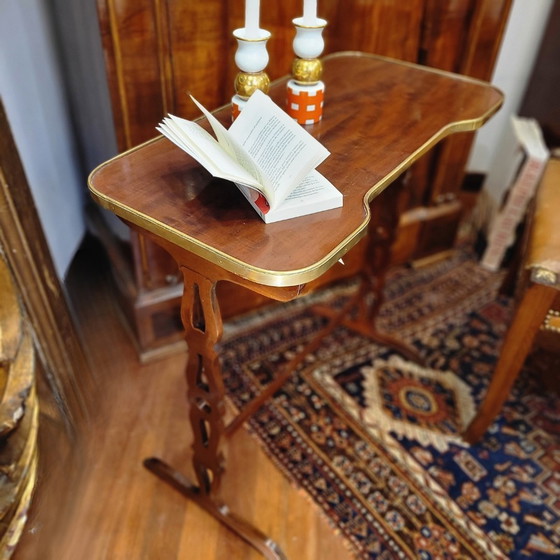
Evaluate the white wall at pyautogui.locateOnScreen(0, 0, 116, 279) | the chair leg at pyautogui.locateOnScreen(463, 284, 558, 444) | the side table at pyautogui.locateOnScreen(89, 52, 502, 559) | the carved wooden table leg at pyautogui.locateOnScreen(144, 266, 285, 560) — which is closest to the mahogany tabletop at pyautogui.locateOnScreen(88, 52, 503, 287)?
the side table at pyautogui.locateOnScreen(89, 52, 502, 559)

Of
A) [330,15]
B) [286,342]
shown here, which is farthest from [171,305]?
[330,15]

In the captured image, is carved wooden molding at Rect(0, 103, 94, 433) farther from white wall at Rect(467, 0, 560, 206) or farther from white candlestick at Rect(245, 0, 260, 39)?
white wall at Rect(467, 0, 560, 206)

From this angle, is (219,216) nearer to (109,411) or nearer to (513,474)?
(109,411)

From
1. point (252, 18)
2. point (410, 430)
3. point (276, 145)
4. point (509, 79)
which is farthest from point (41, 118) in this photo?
point (509, 79)

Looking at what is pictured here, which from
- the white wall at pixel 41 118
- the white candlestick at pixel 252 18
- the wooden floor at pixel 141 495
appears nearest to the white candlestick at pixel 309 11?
the white candlestick at pixel 252 18

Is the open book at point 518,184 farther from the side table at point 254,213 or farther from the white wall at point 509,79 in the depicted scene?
the side table at point 254,213

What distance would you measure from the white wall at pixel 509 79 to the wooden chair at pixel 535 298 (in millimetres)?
893

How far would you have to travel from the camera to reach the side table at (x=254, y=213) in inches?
37.0

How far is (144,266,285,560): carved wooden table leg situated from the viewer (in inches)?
42.4

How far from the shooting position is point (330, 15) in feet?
5.62

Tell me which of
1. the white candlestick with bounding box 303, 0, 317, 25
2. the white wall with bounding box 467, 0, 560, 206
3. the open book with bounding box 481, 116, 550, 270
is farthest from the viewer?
the white wall with bounding box 467, 0, 560, 206

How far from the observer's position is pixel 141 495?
1.56 metres

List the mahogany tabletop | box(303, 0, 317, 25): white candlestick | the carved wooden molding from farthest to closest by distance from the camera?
the carved wooden molding → box(303, 0, 317, 25): white candlestick → the mahogany tabletop

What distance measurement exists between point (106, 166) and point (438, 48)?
1.29 meters
